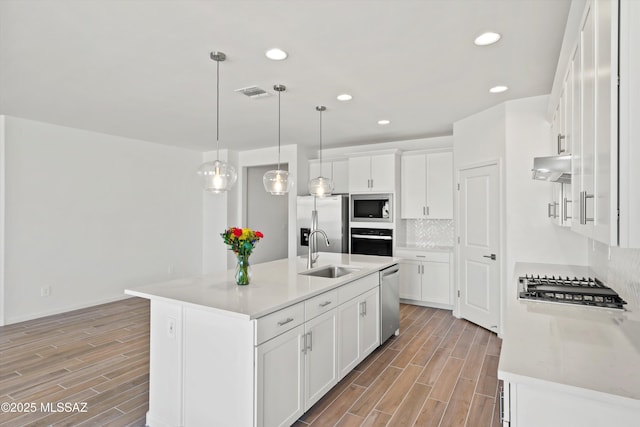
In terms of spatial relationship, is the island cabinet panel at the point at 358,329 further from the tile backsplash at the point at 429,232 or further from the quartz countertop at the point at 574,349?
the tile backsplash at the point at 429,232

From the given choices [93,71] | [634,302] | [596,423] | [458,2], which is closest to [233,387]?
[596,423]

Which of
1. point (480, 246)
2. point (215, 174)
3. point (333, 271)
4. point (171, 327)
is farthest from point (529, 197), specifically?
point (171, 327)

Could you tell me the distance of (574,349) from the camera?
1.33 m

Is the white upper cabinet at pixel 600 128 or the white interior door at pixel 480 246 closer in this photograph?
the white upper cabinet at pixel 600 128

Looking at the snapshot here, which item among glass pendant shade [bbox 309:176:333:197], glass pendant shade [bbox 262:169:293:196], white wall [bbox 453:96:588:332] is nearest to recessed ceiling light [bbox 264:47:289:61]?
glass pendant shade [bbox 262:169:293:196]

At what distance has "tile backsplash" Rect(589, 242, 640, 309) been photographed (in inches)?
70.3

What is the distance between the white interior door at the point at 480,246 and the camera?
12.8 feet

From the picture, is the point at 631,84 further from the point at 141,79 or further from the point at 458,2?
the point at 141,79

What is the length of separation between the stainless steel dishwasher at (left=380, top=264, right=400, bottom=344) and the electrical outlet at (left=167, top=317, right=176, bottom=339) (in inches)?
80.0

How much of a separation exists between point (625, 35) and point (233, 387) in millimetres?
2207

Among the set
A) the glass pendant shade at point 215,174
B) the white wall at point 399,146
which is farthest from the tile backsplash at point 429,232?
the glass pendant shade at point 215,174

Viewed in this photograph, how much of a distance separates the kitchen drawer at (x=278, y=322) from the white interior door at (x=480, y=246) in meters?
2.66

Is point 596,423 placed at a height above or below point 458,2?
below

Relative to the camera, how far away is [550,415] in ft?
3.65
